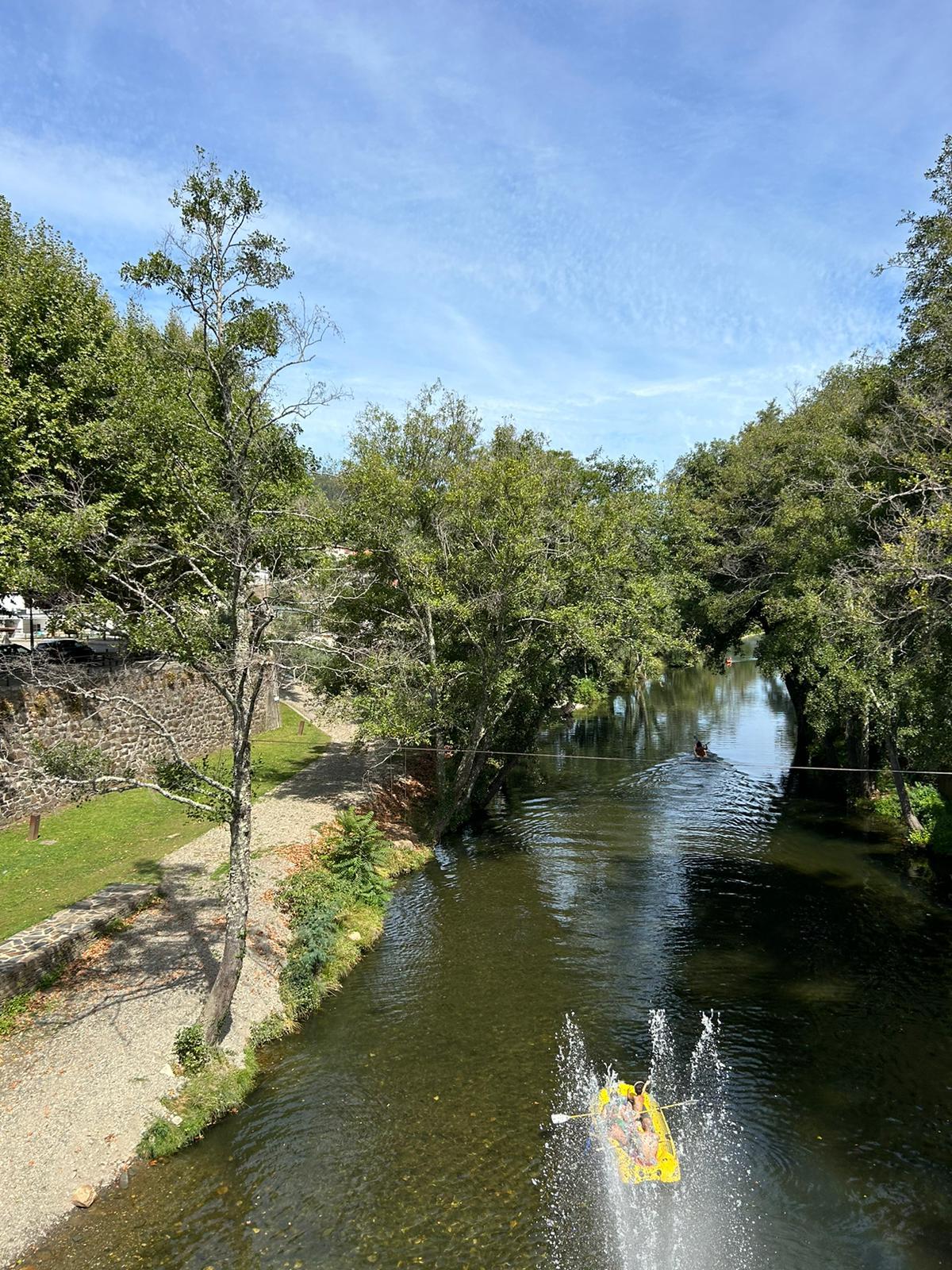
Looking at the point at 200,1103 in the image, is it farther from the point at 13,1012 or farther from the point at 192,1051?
the point at 13,1012

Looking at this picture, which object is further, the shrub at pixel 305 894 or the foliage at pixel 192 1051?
the shrub at pixel 305 894

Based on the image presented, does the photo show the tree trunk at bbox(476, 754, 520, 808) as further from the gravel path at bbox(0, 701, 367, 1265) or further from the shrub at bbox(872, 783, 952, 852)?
the shrub at bbox(872, 783, 952, 852)

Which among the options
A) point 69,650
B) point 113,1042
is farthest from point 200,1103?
point 69,650

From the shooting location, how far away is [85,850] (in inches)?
801

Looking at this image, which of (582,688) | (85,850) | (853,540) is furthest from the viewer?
(582,688)

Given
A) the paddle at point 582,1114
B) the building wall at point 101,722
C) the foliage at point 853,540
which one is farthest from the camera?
the building wall at point 101,722

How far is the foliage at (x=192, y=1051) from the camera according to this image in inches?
496

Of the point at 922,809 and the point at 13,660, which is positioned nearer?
the point at 13,660

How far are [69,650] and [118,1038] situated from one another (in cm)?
1891

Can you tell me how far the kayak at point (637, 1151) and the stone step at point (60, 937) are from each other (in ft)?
35.0

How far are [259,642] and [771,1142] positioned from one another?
11979 mm

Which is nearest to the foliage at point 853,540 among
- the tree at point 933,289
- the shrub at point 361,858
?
the tree at point 933,289

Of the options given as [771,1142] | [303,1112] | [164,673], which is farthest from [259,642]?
[164,673]

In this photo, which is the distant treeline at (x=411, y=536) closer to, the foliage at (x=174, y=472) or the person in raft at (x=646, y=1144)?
the foliage at (x=174, y=472)
